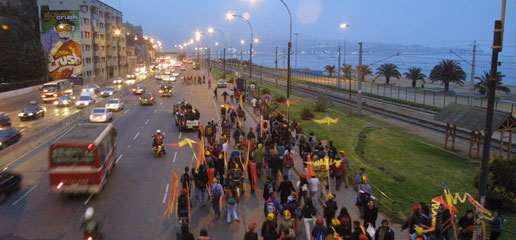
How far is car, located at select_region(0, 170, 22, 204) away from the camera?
1480cm

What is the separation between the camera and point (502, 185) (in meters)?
14.8

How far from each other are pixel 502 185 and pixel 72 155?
15.5 m

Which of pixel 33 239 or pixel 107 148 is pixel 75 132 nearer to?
pixel 107 148

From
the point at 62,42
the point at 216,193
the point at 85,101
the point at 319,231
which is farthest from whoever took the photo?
the point at 62,42

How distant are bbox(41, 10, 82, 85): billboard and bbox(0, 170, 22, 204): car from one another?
60.4 m

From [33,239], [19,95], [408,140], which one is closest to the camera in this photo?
[33,239]

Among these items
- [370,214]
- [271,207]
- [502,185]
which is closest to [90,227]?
[271,207]

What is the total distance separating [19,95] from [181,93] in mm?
22124

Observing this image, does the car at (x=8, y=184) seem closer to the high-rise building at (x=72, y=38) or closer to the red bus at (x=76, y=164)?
the red bus at (x=76, y=164)

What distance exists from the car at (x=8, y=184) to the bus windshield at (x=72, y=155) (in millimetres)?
2342

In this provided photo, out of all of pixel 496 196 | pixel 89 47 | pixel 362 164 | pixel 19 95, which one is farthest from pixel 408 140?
pixel 89 47

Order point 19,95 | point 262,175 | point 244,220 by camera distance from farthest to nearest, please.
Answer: point 19,95 → point 262,175 → point 244,220

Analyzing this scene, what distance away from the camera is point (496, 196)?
1415 cm

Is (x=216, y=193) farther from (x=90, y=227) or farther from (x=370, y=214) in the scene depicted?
(x=370, y=214)
